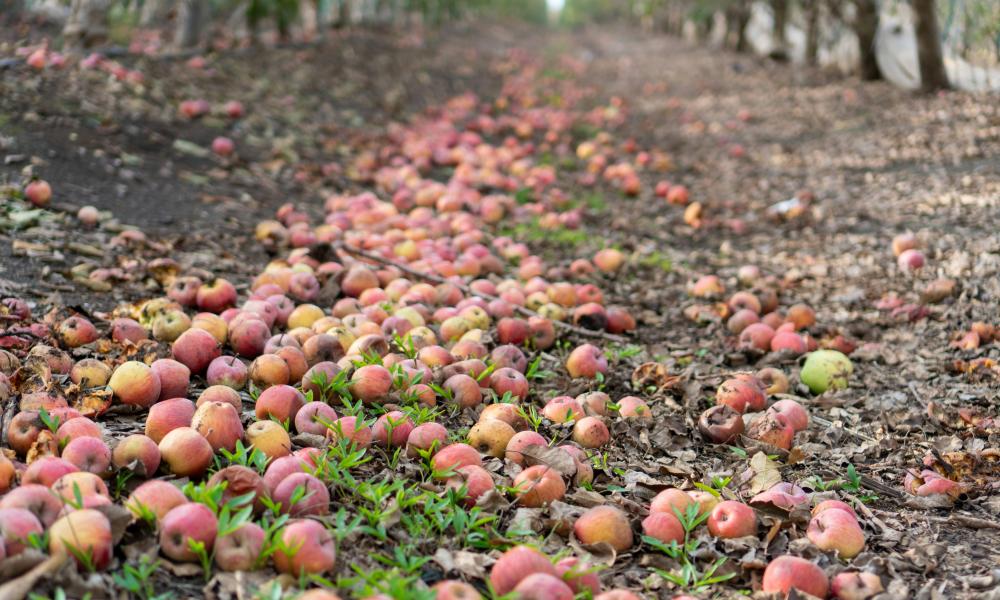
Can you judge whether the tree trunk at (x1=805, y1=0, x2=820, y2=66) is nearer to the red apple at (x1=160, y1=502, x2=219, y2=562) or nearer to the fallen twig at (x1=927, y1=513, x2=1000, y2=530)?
the fallen twig at (x1=927, y1=513, x2=1000, y2=530)

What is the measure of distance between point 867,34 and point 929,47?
2.11 m

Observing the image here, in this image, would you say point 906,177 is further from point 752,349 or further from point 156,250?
point 156,250

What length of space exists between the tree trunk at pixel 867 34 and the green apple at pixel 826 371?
9228mm

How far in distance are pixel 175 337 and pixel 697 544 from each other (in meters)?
2.62

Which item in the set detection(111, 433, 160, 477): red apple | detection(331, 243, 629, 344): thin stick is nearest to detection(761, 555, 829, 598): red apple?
detection(111, 433, 160, 477): red apple

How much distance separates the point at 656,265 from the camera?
6465 millimetres

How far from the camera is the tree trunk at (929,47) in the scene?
9.72m

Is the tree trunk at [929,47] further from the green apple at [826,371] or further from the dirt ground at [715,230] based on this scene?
the green apple at [826,371]

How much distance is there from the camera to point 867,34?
12109mm

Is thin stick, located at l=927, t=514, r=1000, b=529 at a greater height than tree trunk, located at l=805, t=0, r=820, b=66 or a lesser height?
lesser

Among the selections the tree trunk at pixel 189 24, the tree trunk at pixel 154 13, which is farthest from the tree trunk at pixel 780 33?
the tree trunk at pixel 154 13

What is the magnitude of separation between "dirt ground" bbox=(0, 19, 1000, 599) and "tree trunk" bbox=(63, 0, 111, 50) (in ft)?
2.98

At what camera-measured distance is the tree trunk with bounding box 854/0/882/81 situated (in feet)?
38.8

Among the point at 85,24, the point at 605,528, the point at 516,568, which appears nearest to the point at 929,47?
the point at 605,528
